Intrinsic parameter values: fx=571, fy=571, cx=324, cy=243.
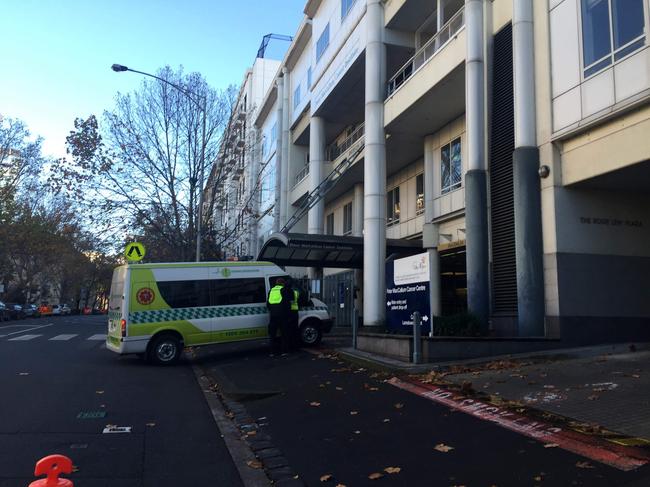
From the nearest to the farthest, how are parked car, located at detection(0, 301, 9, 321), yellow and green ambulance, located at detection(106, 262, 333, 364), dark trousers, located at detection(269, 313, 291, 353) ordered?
yellow and green ambulance, located at detection(106, 262, 333, 364), dark trousers, located at detection(269, 313, 291, 353), parked car, located at detection(0, 301, 9, 321)

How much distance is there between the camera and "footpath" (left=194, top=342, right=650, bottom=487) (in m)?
5.00

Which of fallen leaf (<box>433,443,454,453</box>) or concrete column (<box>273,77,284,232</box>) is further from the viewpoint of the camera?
concrete column (<box>273,77,284,232</box>)

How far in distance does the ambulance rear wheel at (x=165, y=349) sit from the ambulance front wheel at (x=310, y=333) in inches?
128

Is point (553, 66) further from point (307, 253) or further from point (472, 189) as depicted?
point (307, 253)

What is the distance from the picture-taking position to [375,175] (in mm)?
20141

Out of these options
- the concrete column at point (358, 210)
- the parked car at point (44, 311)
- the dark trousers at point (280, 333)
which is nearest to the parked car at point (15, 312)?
the parked car at point (44, 311)

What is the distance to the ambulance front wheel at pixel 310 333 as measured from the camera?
15000mm

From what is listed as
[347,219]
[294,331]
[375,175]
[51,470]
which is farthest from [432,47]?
[51,470]

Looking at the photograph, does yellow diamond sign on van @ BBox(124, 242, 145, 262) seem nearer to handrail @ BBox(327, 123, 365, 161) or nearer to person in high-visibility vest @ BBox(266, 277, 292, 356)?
person in high-visibility vest @ BBox(266, 277, 292, 356)

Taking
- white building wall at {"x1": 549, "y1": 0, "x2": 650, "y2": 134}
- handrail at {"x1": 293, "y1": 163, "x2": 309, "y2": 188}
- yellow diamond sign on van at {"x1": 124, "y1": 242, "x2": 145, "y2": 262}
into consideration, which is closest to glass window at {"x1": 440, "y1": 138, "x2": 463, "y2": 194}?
white building wall at {"x1": 549, "y1": 0, "x2": 650, "y2": 134}

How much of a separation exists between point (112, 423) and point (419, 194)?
17.3 m

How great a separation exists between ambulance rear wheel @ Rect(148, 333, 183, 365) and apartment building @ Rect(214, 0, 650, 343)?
22.3 ft

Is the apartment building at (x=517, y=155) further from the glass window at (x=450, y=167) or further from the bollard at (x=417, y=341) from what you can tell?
the bollard at (x=417, y=341)

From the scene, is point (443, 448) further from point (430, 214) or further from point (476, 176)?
point (430, 214)
